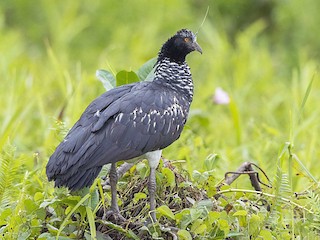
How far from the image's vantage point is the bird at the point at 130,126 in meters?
3.46

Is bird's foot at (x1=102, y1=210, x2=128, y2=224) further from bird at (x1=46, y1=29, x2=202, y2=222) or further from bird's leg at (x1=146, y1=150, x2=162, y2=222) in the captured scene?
bird's leg at (x1=146, y1=150, x2=162, y2=222)

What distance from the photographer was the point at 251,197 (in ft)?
13.3

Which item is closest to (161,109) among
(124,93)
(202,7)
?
(124,93)

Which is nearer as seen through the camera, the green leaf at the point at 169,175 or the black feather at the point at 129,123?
the black feather at the point at 129,123

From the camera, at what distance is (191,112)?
579 cm

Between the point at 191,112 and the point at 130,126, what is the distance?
2159 millimetres

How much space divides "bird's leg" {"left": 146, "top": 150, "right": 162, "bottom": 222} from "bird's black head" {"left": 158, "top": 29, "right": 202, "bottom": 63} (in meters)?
0.51

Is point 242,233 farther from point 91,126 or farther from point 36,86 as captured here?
point 36,86

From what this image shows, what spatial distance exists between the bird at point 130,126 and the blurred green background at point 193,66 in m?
0.50

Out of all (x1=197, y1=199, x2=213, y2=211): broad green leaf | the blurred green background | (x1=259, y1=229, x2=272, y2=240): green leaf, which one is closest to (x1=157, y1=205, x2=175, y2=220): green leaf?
(x1=197, y1=199, x2=213, y2=211): broad green leaf

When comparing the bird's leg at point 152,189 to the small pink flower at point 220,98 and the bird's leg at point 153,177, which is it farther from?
the small pink flower at point 220,98

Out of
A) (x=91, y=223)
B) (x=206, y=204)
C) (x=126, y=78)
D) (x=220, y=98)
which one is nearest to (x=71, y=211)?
(x=91, y=223)

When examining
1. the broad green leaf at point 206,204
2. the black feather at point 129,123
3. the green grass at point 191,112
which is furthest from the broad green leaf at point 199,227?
the black feather at point 129,123

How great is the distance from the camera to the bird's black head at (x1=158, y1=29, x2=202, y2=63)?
13.0 feet
